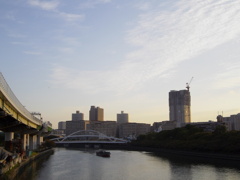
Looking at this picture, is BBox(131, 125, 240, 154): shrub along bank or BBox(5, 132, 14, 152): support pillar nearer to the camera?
BBox(5, 132, 14, 152): support pillar

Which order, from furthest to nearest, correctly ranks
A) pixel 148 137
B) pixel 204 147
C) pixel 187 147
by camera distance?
pixel 148 137, pixel 187 147, pixel 204 147

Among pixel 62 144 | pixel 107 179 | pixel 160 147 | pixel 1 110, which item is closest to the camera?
pixel 1 110

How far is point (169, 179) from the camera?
39.5 meters

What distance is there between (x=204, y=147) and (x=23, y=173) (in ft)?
153

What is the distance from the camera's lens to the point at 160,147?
4070 inches

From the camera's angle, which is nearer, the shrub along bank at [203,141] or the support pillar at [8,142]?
the support pillar at [8,142]

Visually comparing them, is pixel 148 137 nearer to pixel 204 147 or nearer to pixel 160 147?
pixel 160 147

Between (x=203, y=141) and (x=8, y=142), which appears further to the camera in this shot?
(x=203, y=141)

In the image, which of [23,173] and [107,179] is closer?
[107,179]

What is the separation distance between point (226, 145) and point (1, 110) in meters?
53.1

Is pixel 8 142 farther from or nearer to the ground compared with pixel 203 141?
farther from the ground

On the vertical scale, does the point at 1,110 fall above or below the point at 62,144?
above

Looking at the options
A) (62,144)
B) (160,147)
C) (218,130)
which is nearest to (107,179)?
(218,130)

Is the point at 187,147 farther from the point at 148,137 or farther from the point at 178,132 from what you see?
the point at 148,137
